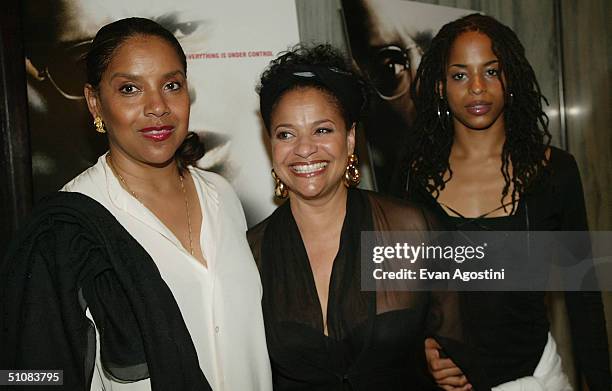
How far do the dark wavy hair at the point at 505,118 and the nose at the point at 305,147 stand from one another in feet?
1.28

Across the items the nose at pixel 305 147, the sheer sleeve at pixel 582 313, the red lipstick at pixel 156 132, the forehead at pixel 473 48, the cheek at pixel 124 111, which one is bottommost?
the sheer sleeve at pixel 582 313

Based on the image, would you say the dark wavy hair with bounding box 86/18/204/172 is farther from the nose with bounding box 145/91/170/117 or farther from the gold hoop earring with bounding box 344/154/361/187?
the gold hoop earring with bounding box 344/154/361/187

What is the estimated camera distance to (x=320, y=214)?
1.39 meters

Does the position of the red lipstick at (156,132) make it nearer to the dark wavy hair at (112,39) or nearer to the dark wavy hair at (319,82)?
the dark wavy hair at (112,39)

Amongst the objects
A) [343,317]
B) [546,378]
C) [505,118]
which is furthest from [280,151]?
[546,378]

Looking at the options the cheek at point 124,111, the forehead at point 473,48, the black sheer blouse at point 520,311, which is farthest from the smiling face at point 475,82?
the cheek at point 124,111

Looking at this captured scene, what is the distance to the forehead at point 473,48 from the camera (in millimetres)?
1453

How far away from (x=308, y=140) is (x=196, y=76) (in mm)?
572

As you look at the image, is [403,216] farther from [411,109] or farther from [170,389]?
[170,389]

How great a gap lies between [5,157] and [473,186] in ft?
4.24

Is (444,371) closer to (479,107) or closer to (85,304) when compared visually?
(479,107)

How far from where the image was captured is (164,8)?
165 centimetres

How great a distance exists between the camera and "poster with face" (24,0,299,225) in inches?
64.5

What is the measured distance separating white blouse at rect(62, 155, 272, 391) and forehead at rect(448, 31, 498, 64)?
0.72 m
